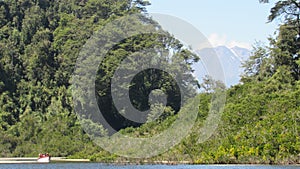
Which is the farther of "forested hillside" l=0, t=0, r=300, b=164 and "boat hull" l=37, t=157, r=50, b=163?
"boat hull" l=37, t=157, r=50, b=163

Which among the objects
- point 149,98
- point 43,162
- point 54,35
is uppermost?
point 54,35

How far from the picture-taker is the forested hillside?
33.0 metres

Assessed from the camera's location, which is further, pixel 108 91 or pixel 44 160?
pixel 108 91

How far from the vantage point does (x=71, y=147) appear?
45.3 m

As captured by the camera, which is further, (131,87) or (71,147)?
(131,87)

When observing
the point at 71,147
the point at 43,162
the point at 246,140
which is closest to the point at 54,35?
the point at 71,147

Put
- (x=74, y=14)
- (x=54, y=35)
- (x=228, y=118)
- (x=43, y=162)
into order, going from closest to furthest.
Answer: (x=228, y=118)
(x=43, y=162)
(x=54, y=35)
(x=74, y=14)

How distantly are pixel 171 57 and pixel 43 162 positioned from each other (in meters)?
14.2

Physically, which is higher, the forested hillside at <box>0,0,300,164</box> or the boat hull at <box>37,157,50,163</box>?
the forested hillside at <box>0,0,300,164</box>

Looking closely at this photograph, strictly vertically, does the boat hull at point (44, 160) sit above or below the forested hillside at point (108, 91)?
below

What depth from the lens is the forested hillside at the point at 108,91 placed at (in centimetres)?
3303

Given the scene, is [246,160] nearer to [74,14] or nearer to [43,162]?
[43,162]

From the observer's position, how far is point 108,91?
50.7 meters

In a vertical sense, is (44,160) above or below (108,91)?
below
